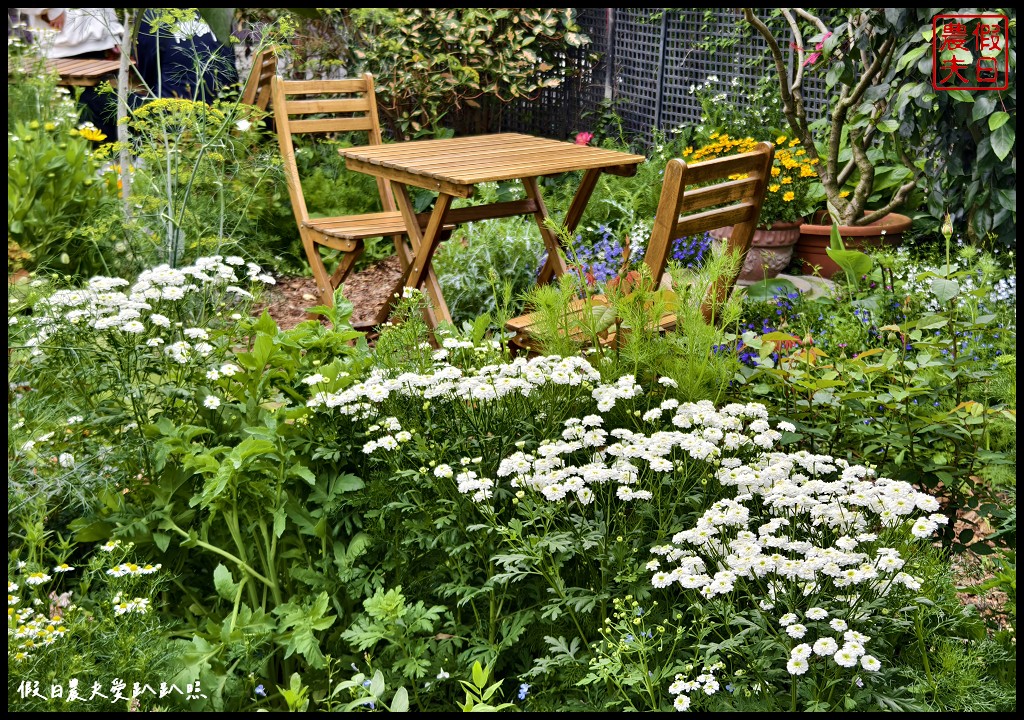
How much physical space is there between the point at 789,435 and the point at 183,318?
1.79 m

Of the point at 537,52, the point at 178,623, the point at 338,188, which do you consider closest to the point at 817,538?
the point at 178,623

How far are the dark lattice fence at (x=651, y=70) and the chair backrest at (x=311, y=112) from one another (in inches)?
113

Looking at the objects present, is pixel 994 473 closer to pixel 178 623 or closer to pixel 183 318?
pixel 178 623

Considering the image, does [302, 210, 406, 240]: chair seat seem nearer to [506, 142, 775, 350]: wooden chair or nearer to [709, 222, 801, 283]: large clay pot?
[506, 142, 775, 350]: wooden chair

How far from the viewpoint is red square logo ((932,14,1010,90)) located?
4.50m

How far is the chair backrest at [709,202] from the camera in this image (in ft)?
10.5

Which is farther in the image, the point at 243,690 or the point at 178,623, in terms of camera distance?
the point at 178,623

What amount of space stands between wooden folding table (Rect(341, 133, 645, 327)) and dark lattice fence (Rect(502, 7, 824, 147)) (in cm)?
268


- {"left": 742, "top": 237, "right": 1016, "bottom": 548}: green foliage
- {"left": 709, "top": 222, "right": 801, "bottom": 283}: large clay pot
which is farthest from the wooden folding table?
{"left": 742, "top": 237, "right": 1016, "bottom": 548}: green foliage

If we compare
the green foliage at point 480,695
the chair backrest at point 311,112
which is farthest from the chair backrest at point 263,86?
the green foliage at point 480,695

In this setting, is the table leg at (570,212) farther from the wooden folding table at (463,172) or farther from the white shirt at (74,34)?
the white shirt at (74,34)

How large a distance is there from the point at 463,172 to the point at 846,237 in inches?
109

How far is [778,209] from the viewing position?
228 inches

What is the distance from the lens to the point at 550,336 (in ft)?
9.17
